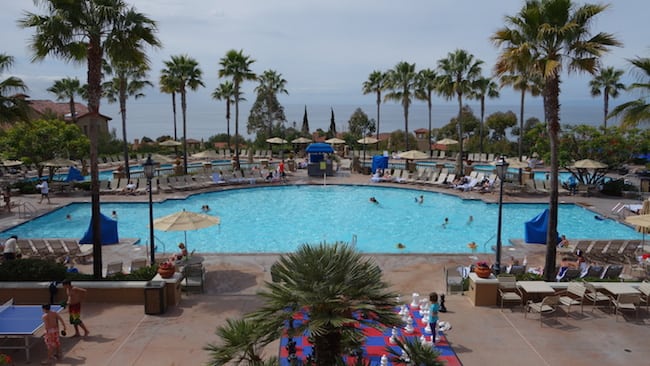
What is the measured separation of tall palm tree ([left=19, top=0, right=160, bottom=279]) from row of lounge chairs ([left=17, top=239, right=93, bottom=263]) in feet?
9.20

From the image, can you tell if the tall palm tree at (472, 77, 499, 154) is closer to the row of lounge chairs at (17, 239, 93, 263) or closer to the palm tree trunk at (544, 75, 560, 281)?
the palm tree trunk at (544, 75, 560, 281)

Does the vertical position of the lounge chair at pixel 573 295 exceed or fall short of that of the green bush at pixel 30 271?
it falls short

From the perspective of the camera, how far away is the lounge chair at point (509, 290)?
11.2 metres

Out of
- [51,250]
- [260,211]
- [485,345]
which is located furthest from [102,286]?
[260,211]

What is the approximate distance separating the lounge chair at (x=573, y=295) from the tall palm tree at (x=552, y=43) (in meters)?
1.29

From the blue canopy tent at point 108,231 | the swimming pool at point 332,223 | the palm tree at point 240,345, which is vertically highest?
the palm tree at point 240,345

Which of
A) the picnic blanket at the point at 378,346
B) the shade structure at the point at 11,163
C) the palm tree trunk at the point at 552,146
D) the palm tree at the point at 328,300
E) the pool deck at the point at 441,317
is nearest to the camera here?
the palm tree at the point at 328,300

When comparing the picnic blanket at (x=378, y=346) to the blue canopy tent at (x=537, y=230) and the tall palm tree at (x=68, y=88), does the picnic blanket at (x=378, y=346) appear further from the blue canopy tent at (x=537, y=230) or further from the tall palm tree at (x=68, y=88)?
the tall palm tree at (x=68, y=88)

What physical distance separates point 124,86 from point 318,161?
1356cm

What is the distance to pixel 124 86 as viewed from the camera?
99.7ft

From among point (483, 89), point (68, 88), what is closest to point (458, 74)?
point (483, 89)

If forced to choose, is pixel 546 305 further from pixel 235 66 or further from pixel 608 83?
pixel 608 83

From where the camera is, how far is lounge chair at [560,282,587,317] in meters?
10.8

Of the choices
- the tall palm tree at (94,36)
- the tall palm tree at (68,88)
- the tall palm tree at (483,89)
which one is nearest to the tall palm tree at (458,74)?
the tall palm tree at (483,89)
